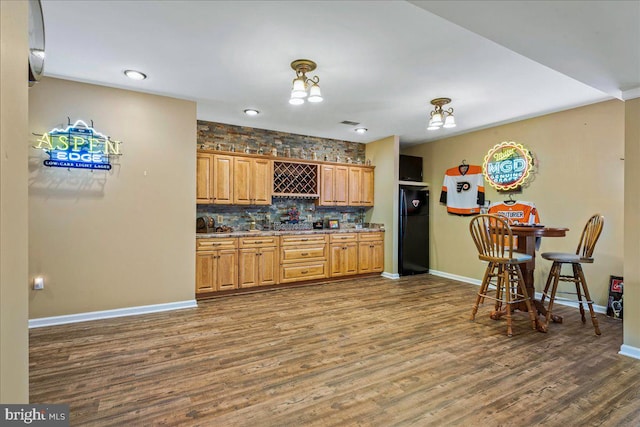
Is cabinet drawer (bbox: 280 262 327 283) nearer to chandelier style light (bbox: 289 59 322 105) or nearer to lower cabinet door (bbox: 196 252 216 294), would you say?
lower cabinet door (bbox: 196 252 216 294)

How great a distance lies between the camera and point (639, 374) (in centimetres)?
240

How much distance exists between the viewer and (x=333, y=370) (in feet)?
8.01

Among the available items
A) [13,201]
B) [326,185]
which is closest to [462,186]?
[326,185]

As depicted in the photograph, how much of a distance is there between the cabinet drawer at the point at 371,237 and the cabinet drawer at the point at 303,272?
87 cm

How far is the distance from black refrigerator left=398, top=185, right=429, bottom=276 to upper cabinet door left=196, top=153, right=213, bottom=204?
11.0 feet

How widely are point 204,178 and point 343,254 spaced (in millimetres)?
2630

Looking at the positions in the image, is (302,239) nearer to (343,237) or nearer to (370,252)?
(343,237)

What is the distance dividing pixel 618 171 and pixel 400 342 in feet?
11.1

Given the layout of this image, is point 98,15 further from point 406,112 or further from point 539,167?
point 539,167

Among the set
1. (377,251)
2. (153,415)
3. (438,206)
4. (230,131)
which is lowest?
(153,415)

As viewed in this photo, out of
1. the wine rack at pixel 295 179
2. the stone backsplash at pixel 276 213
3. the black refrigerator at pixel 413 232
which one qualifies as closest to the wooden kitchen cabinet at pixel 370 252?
the black refrigerator at pixel 413 232

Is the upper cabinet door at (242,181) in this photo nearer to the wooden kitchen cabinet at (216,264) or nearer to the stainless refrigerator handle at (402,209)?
the wooden kitchen cabinet at (216,264)

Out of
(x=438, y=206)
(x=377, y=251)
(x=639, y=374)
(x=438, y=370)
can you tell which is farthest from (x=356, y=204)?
(x=639, y=374)

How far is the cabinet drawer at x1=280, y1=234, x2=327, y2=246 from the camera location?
16.5 ft
